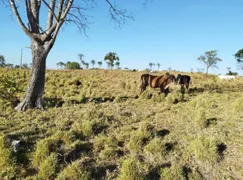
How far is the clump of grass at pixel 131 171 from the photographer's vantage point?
382 centimetres

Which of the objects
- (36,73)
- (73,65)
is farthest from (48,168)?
(73,65)

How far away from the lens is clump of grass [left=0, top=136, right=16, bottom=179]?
3905 mm

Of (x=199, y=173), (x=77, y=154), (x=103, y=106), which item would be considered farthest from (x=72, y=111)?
(x=199, y=173)

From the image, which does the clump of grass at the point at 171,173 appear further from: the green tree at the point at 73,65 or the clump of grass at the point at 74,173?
the green tree at the point at 73,65

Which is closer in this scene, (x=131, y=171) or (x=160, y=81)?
(x=131, y=171)

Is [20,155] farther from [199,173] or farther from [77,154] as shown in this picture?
[199,173]

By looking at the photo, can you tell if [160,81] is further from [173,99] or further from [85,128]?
[85,128]

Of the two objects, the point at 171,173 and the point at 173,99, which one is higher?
the point at 173,99

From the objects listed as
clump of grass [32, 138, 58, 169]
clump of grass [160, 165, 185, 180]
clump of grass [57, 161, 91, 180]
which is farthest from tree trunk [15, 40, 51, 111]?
clump of grass [160, 165, 185, 180]

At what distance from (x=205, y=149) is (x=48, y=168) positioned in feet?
9.80

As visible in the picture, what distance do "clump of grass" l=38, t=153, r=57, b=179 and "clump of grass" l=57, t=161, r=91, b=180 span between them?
14 centimetres

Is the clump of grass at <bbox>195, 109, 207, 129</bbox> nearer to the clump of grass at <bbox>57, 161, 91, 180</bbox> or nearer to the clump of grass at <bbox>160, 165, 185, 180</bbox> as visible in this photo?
the clump of grass at <bbox>160, 165, 185, 180</bbox>

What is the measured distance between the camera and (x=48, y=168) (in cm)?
396

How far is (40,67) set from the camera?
7980 mm
